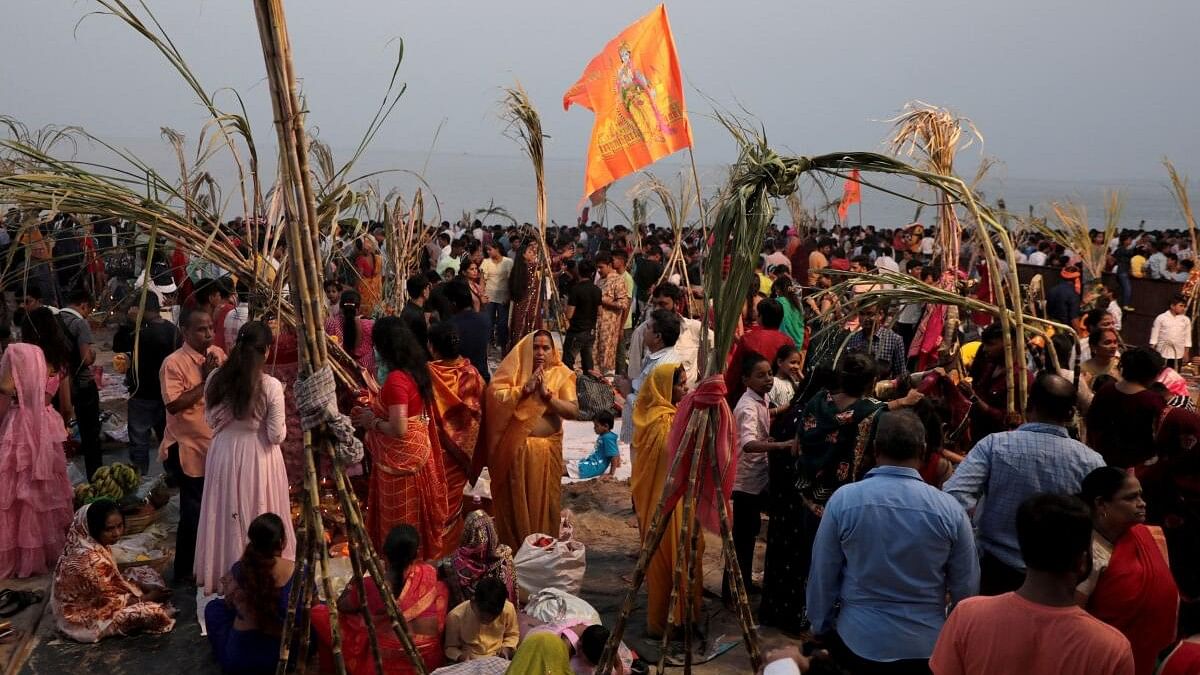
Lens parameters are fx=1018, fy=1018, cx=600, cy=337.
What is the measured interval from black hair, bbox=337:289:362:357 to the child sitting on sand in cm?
182

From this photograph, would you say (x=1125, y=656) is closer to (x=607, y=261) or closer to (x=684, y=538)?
(x=684, y=538)

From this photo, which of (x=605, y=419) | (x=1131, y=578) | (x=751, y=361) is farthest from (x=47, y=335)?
(x=1131, y=578)

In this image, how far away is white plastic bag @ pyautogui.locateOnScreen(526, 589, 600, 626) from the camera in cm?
441

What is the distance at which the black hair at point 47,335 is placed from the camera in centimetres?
565

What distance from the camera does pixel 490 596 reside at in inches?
160

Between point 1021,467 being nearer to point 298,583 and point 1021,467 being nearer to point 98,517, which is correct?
point 298,583

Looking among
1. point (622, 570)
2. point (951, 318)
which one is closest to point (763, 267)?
point (951, 318)

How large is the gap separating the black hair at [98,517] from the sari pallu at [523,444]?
1.82 m

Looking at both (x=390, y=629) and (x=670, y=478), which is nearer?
(x=670, y=478)

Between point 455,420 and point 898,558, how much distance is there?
2.89 meters

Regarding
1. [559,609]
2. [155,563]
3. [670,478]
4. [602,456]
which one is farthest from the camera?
[602,456]

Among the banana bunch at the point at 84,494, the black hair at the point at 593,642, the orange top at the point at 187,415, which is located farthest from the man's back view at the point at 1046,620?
the banana bunch at the point at 84,494

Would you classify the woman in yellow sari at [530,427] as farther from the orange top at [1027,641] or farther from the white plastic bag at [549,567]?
the orange top at [1027,641]

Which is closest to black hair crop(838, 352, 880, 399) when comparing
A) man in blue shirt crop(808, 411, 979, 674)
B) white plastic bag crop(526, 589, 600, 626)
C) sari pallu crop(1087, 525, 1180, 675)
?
man in blue shirt crop(808, 411, 979, 674)
